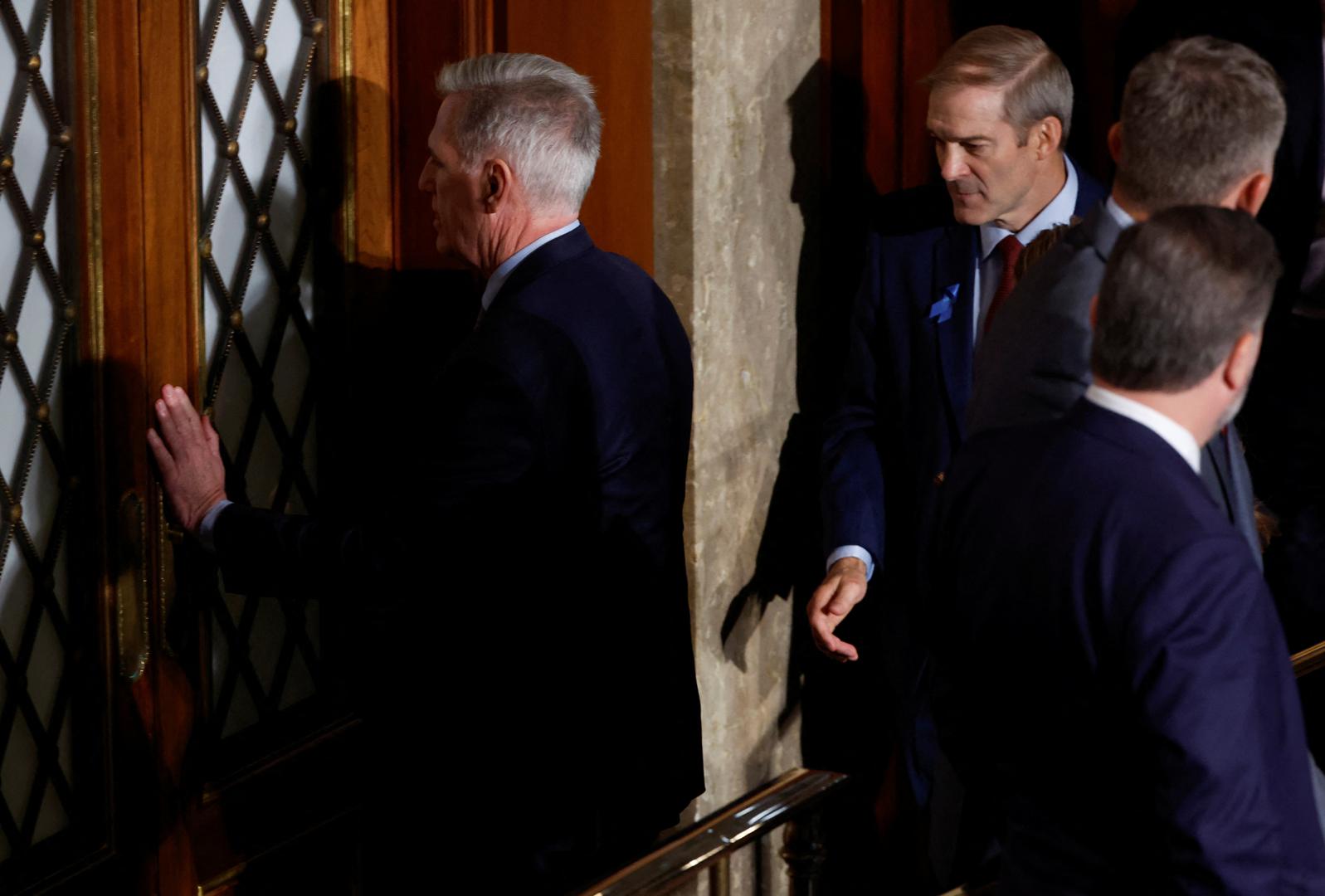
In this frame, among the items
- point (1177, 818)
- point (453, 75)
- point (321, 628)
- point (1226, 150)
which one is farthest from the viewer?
point (321, 628)

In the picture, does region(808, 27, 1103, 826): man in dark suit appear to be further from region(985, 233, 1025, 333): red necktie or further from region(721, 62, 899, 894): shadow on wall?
region(721, 62, 899, 894): shadow on wall

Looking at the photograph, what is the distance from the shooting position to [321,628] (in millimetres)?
3133

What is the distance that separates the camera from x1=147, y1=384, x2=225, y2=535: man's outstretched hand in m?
2.55

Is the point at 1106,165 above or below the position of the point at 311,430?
above

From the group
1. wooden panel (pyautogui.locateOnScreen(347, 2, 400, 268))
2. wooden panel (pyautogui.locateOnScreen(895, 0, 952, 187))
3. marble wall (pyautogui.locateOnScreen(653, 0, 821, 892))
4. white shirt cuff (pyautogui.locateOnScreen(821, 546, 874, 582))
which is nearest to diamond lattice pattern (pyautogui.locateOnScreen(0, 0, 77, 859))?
wooden panel (pyautogui.locateOnScreen(347, 2, 400, 268))

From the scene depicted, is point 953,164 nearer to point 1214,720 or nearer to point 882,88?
point 882,88

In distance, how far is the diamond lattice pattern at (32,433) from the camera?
8.01 feet

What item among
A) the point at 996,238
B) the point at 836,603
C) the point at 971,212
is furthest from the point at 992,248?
the point at 836,603

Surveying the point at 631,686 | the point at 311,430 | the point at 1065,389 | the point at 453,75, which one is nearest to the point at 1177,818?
the point at 1065,389

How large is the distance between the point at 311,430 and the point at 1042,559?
1823 millimetres

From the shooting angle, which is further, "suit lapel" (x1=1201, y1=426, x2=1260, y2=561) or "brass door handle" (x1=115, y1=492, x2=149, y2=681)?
"brass door handle" (x1=115, y1=492, x2=149, y2=681)

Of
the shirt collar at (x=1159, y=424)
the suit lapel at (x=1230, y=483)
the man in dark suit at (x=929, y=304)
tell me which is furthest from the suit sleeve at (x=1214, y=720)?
the man in dark suit at (x=929, y=304)

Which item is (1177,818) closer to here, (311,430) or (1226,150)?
(1226,150)

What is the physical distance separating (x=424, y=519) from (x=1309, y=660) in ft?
4.63
